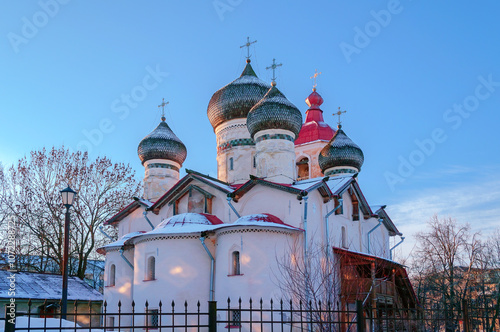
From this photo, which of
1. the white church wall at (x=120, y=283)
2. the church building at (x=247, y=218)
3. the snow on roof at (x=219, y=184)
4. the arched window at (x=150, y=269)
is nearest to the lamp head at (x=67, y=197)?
the church building at (x=247, y=218)

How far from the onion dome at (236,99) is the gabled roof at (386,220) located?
21.5 ft

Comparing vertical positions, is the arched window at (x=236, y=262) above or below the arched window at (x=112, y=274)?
above

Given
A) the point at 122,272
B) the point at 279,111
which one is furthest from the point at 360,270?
the point at 122,272

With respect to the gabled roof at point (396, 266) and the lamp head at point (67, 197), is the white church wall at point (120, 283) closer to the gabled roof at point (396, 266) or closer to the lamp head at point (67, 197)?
the gabled roof at point (396, 266)

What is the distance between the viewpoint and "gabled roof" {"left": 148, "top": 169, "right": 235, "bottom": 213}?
17703mm

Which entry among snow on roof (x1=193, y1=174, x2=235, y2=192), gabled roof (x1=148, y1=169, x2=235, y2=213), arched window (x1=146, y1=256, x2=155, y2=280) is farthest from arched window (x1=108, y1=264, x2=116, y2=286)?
snow on roof (x1=193, y1=174, x2=235, y2=192)

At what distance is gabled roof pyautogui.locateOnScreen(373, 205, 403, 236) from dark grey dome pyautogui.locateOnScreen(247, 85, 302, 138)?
4.89 m

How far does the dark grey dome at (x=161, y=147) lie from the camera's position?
22156mm

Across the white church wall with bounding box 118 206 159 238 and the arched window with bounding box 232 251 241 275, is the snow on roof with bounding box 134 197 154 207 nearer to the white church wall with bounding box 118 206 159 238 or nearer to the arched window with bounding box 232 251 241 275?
the white church wall with bounding box 118 206 159 238

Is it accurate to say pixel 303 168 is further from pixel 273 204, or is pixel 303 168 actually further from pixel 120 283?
pixel 120 283

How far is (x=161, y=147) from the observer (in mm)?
22156

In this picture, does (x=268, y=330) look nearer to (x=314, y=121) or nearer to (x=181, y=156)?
(x=181, y=156)

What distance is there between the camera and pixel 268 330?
13.8 metres

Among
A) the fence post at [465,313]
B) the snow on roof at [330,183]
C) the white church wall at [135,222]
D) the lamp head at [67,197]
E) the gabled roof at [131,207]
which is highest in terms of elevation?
the snow on roof at [330,183]
